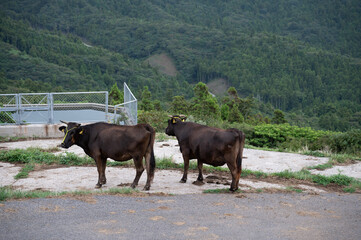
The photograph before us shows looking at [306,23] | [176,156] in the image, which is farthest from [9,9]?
[176,156]

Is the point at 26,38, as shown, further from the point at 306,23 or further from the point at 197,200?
the point at 306,23

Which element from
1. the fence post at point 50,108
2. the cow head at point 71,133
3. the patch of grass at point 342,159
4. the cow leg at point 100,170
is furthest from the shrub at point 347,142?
the fence post at point 50,108

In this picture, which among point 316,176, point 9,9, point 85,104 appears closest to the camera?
point 316,176

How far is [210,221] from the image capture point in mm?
7219

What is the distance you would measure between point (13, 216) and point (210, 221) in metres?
3.37

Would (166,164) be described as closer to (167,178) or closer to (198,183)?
(167,178)

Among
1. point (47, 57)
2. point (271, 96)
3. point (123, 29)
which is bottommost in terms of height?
point (271, 96)

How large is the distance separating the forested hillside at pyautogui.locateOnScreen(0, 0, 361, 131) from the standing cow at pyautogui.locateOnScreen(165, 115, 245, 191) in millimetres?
44057

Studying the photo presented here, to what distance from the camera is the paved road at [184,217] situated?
6590mm

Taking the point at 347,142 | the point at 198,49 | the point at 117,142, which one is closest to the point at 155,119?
the point at 347,142

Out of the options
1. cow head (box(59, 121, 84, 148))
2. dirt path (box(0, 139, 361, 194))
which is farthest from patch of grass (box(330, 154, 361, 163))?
cow head (box(59, 121, 84, 148))

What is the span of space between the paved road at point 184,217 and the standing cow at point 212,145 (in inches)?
34.0

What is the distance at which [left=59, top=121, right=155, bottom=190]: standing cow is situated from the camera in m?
9.82

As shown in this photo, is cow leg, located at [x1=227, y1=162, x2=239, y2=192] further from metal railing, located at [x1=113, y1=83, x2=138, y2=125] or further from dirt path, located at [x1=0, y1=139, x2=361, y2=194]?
metal railing, located at [x1=113, y1=83, x2=138, y2=125]
